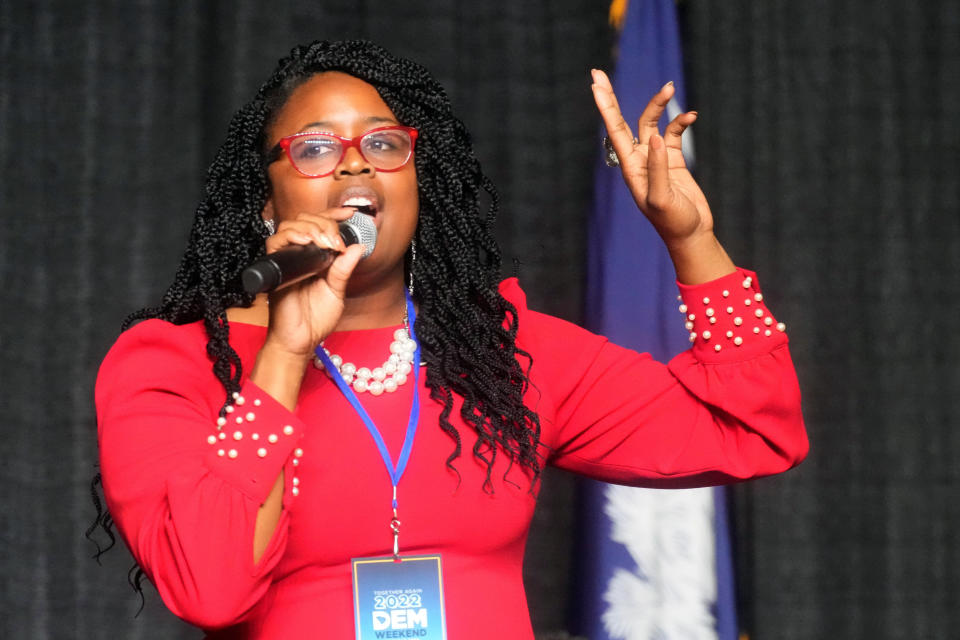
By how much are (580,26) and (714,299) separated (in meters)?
1.14

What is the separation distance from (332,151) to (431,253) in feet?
0.90

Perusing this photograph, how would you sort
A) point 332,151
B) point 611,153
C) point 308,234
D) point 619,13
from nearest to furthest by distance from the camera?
1. point 308,234
2. point 332,151
3. point 611,153
4. point 619,13

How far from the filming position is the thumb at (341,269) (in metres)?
1.33

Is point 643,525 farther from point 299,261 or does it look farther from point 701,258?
point 299,261

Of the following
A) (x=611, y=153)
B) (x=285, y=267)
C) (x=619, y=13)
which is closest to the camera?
(x=285, y=267)

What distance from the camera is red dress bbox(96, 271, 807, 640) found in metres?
1.23

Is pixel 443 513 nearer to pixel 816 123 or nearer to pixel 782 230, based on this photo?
pixel 782 230

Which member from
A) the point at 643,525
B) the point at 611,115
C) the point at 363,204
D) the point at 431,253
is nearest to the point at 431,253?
the point at 431,253

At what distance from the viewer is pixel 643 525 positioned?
93.0 inches

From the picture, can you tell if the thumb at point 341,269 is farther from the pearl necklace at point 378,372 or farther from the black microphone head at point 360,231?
the pearl necklace at point 378,372

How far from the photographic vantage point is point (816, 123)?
255 cm

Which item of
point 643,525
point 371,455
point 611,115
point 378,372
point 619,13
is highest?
point 619,13

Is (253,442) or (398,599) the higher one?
(253,442)

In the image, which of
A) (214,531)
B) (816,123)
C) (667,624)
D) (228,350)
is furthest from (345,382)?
(816,123)
